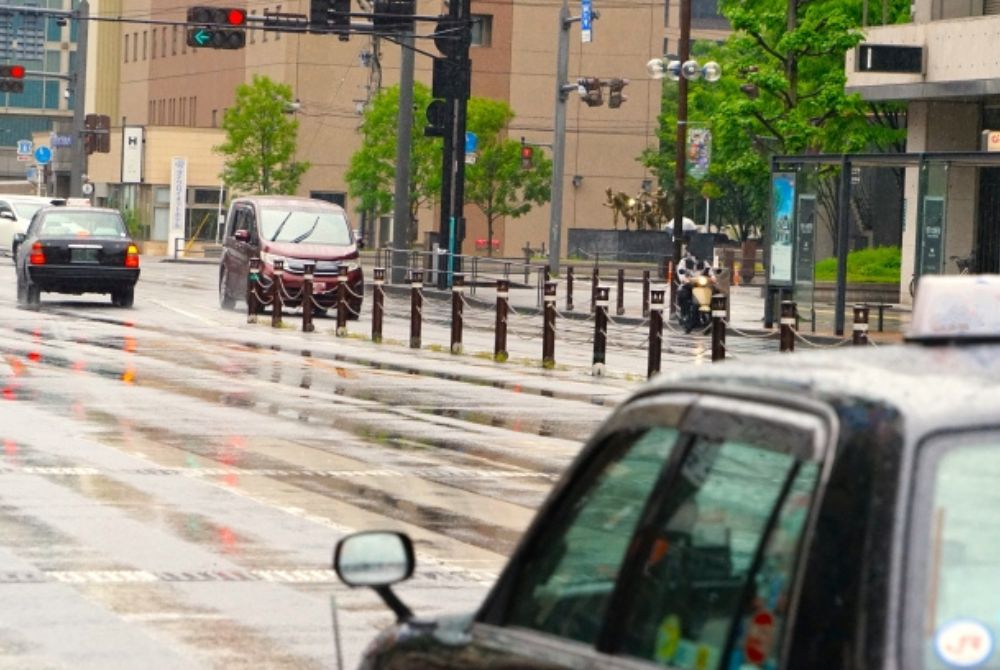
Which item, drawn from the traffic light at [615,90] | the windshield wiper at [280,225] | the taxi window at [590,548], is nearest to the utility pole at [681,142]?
the windshield wiper at [280,225]

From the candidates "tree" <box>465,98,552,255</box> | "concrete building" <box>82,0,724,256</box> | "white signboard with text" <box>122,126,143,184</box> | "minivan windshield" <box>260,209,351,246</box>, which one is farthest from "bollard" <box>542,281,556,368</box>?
"concrete building" <box>82,0,724,256</box>

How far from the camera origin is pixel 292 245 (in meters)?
39.3

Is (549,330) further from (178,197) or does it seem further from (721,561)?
(178,197)

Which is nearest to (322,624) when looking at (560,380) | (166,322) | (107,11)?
(560,380)

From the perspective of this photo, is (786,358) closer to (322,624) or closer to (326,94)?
→ (322,624)

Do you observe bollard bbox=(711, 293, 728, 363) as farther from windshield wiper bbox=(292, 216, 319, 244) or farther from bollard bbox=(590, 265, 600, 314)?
windshield wiper bbox=(292, 216, 319, 244)

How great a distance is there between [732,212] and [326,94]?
18.4 metres

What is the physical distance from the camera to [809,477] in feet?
11.0

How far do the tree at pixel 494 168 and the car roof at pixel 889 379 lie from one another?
273 feet

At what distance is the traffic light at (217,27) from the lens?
156ft

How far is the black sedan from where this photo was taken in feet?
124

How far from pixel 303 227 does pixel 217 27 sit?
9.15m

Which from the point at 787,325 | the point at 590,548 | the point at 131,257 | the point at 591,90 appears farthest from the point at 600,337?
the point at 591,90

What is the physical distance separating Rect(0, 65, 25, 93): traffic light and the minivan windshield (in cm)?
2635
